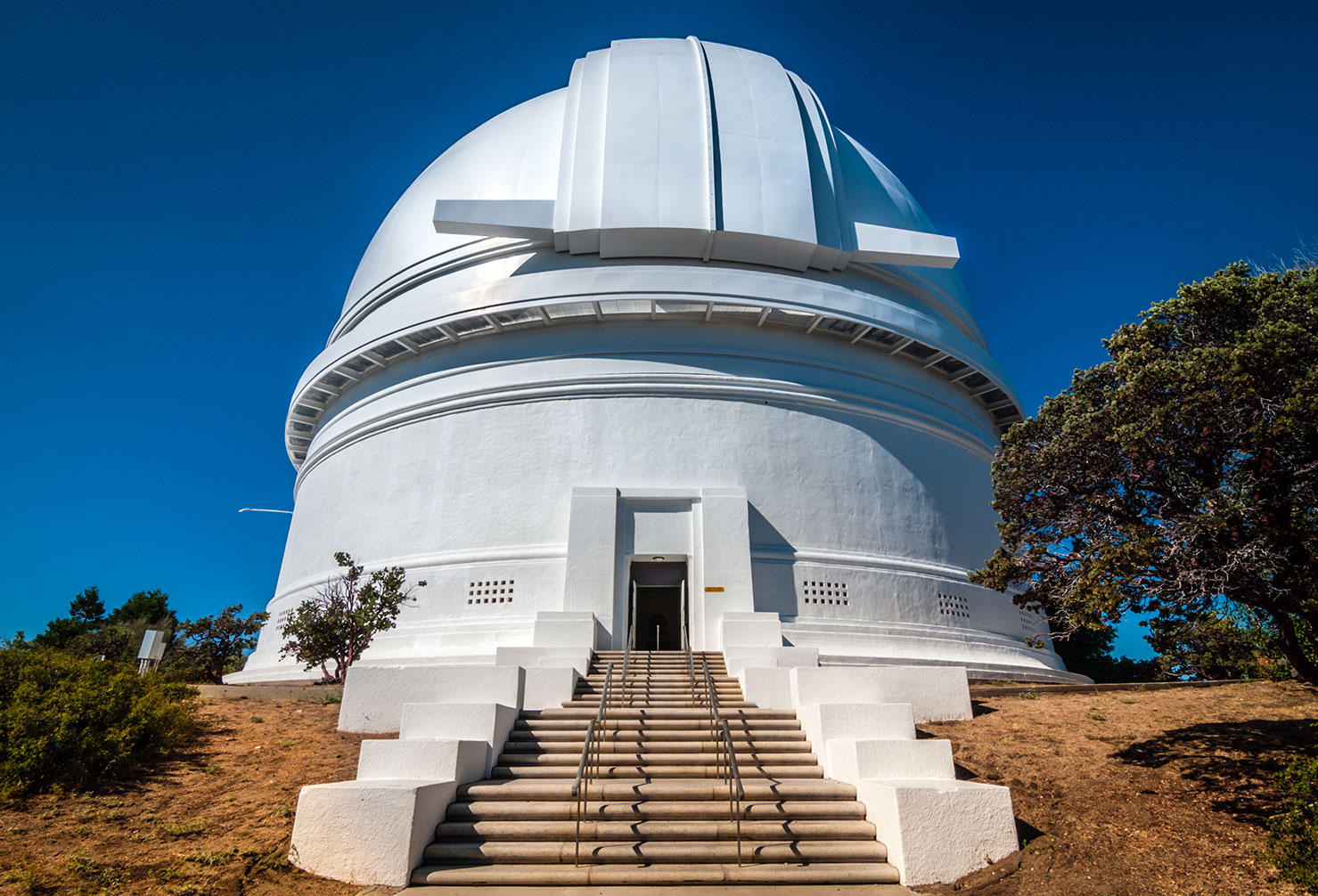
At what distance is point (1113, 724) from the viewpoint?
10.1m

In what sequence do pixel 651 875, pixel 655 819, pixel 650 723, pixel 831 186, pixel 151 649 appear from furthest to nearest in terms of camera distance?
pixel 831 186 < pixel 151 649 < pixel 650 723 < pixel 655 819 < pixel 651 875

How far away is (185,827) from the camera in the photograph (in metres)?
6.91

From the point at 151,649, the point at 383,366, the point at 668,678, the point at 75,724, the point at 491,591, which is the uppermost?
the point at 383,366

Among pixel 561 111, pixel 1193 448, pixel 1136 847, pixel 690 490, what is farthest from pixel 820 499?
pixel 561 111

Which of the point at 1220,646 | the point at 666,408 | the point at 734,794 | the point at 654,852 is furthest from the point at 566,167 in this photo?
Result: the point at 1220,646

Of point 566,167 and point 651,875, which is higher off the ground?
point 566,167

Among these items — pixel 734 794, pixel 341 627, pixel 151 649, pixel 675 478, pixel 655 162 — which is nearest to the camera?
pixel 734 794

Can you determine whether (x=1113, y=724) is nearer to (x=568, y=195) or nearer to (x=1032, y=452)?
(x=1032, y=452)

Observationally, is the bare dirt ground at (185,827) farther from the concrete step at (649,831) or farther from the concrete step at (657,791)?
the concrete step at (657,791)

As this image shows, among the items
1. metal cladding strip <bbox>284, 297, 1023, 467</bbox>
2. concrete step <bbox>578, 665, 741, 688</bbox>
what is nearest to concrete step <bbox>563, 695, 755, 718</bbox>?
concrete step <bbox>578, 665, 741, 688</bbox>

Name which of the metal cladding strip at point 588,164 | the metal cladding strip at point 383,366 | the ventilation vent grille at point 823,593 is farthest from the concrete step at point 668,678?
the metal cladding strip at point 588,164

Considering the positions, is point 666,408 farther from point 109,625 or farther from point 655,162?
point 109,625

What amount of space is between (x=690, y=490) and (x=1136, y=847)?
35.2 feet

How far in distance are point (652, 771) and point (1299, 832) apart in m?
5.48
